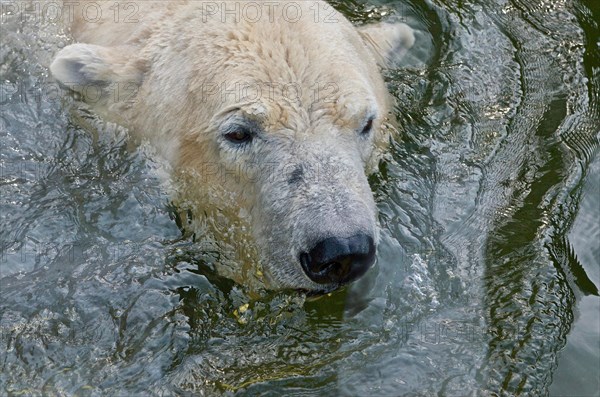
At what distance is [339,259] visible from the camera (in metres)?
3.85

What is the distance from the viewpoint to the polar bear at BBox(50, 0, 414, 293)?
4098 mm

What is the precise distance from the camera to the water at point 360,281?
4277 mm

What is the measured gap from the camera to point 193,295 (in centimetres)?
472

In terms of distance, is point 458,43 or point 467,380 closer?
point 467,380

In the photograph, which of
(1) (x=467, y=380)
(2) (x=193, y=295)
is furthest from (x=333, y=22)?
(1) (x=467, y=380)

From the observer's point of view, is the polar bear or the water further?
the water

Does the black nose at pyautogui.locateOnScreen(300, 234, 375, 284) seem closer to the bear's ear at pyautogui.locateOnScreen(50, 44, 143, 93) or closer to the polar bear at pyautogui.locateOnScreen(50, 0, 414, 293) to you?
the polar bear at pyautogui.locateOnScreen(50, 0, 414, 293)

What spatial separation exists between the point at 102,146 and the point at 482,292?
242cm

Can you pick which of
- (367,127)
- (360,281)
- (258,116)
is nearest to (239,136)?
(258,116)

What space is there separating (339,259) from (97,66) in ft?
6.51

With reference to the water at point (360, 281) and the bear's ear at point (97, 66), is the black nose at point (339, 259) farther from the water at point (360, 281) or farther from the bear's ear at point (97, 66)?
the bear's ear at point (97, 66)

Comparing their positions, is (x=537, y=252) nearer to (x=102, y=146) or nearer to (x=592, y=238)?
(x=592, y=238)

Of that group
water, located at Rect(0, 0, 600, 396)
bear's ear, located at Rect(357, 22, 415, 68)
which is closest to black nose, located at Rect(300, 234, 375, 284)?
water, located at Rect(0, 0, 600, 396)

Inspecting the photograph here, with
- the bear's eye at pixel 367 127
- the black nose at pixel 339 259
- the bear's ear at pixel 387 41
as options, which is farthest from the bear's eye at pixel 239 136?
the bear's ear at pixel 387 41
